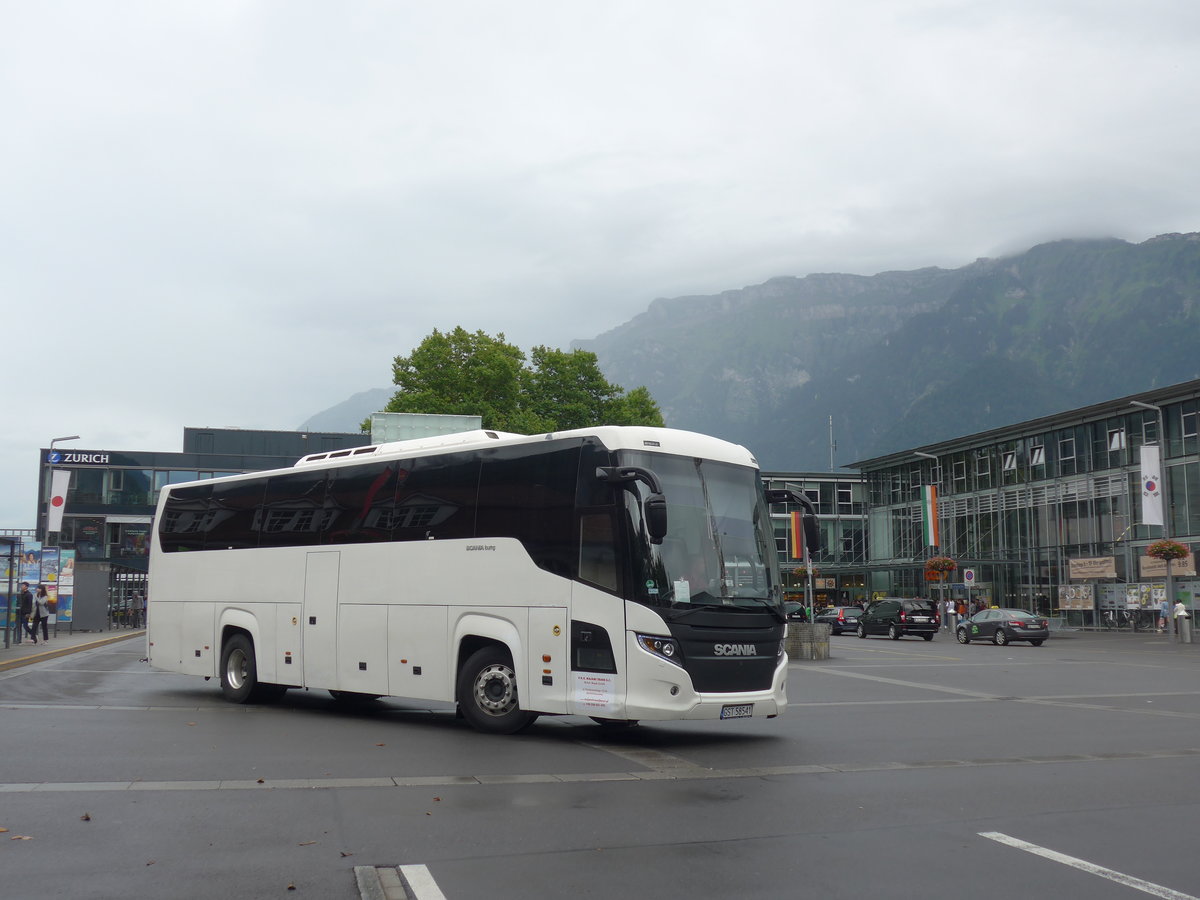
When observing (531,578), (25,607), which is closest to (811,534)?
(531,578)

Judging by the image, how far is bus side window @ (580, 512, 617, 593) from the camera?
38.8ft

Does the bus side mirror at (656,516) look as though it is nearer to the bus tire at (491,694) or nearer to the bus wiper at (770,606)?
the bus wiper at (770,606)

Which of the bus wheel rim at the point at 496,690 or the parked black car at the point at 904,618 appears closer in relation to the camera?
the bus wheel rim at the point at 496,690

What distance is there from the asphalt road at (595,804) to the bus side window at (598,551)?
1.76 meters

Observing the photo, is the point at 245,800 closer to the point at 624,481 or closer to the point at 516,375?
the point at 624,481

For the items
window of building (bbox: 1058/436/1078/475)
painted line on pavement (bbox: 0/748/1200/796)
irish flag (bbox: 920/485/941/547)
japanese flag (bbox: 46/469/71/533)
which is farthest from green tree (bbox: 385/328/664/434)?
painted line on pavement (bbox: 0/748/1200/796)

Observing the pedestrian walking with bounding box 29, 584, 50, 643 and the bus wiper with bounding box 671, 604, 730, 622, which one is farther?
the pedestrian walking with bounding box 29, 584, 50, 643

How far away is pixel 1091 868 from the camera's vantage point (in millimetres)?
6551

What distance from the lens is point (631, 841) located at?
7215 mm

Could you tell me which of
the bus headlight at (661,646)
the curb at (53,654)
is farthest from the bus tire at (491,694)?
the curb at (53,654)

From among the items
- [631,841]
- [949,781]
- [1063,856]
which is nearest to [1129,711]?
[949,781]

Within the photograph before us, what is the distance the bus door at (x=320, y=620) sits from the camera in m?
14.9

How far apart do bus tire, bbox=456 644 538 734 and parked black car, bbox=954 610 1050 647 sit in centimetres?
3337

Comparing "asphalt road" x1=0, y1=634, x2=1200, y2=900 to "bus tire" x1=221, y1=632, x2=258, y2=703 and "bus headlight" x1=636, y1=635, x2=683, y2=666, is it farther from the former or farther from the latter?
"bus headlight" x1=636, y1=635, x2=683, y2=666
